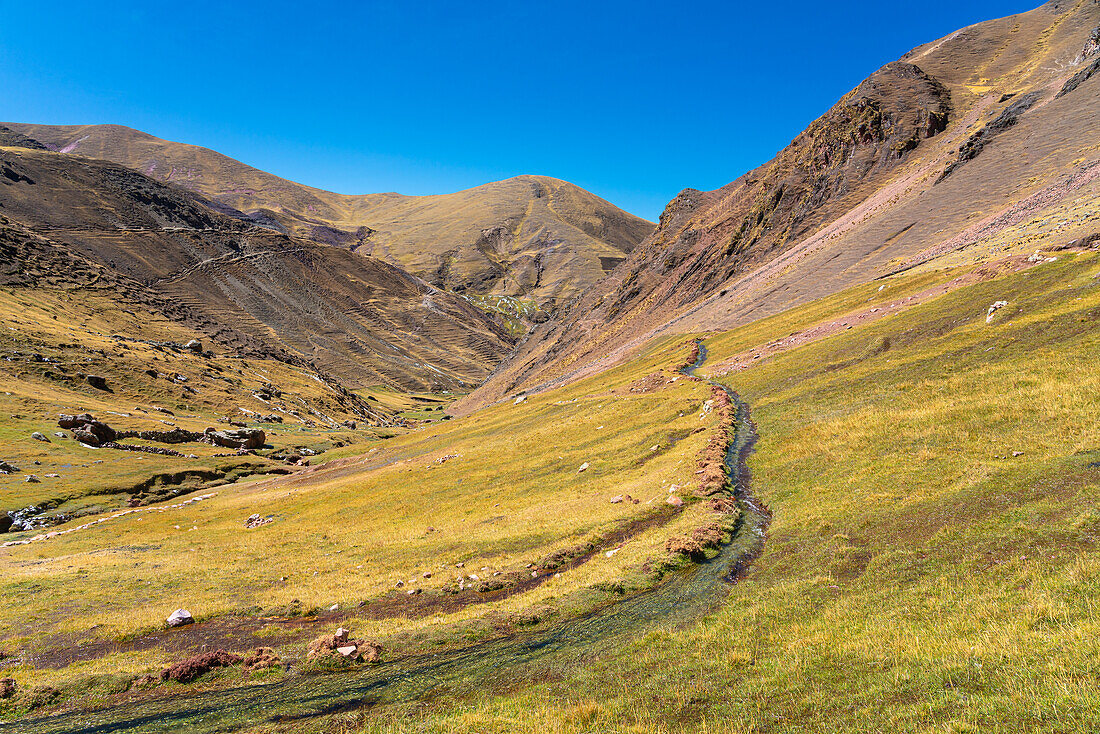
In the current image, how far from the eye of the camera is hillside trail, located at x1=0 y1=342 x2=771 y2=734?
16.2 m

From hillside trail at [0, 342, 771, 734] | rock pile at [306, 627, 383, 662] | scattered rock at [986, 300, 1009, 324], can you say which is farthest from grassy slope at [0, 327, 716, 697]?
scattered rock at [986, 300, 1009, 324]

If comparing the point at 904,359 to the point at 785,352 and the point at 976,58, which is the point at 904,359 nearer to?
the point at 785,352

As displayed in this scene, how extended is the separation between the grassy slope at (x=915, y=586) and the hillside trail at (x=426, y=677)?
4.40ft

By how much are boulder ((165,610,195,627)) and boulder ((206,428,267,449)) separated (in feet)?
270

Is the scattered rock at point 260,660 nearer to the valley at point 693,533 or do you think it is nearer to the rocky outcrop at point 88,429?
the valley at point 693,533

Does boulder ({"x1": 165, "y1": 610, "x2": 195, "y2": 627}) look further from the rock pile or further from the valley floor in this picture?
the rock pile

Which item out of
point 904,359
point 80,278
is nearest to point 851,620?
point 904,359

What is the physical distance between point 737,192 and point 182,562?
530 feet

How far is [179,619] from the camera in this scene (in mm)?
24688

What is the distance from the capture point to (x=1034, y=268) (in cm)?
4084

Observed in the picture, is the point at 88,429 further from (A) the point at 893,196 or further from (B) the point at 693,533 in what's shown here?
(A) the point at 893,196

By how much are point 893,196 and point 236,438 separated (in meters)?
141

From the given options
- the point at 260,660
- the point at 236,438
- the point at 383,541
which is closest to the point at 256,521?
the point at 383,541

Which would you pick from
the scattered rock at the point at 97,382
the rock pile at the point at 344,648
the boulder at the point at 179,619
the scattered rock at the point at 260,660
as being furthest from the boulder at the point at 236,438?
the rock pile at the point at 344,648
